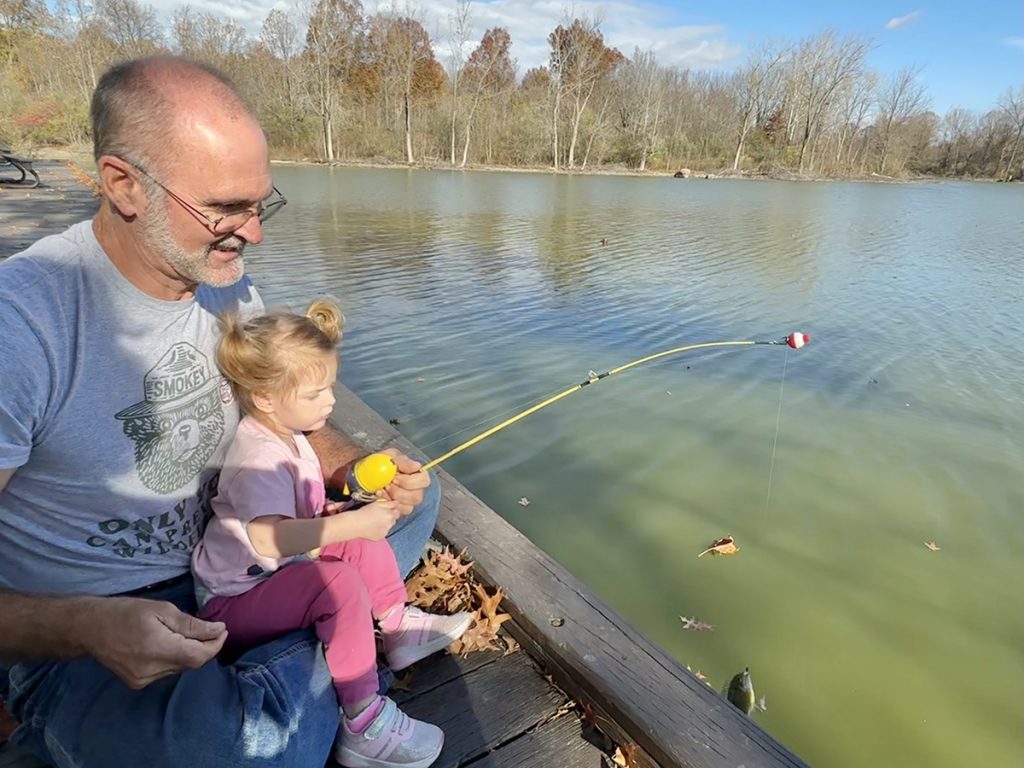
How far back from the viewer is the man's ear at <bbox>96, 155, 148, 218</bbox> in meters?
1.60

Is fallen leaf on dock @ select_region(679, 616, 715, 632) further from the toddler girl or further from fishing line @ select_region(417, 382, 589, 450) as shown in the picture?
fishing line @ select_region(417, 382, 589, 450)

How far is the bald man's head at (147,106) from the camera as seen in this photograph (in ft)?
5.16

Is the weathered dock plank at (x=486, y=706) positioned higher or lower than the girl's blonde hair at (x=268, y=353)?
lower

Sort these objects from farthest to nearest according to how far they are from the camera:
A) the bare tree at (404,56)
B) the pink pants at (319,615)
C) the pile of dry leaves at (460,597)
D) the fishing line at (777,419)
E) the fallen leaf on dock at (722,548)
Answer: the bare tree at (404,56), the fishing line at (777,419), the fallen leaf on dock at (722,548), the pile of dry leaves at (460,597), the pink pants at (319,615)

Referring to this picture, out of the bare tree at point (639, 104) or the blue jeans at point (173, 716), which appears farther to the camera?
the bare tree at point (639, 104)

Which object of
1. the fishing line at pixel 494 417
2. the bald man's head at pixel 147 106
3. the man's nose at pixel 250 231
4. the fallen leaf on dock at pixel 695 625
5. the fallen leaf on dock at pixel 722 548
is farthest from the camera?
the fishing line at pixel 494 417

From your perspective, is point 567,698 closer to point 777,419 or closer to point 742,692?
point 742,692

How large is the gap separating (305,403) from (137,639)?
81 cm

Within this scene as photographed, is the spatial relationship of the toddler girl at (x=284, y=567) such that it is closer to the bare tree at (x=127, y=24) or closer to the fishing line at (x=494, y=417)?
the fishing line at (x=494, y=417)

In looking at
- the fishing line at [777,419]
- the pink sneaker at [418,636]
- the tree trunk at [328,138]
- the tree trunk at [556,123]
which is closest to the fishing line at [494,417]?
the fishing line at [777,419]

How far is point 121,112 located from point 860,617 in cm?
397

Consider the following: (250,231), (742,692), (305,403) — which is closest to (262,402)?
(305,403)

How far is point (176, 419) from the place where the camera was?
5.63 feet

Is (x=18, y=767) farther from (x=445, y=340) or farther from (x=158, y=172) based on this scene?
(x=445, y=340)
